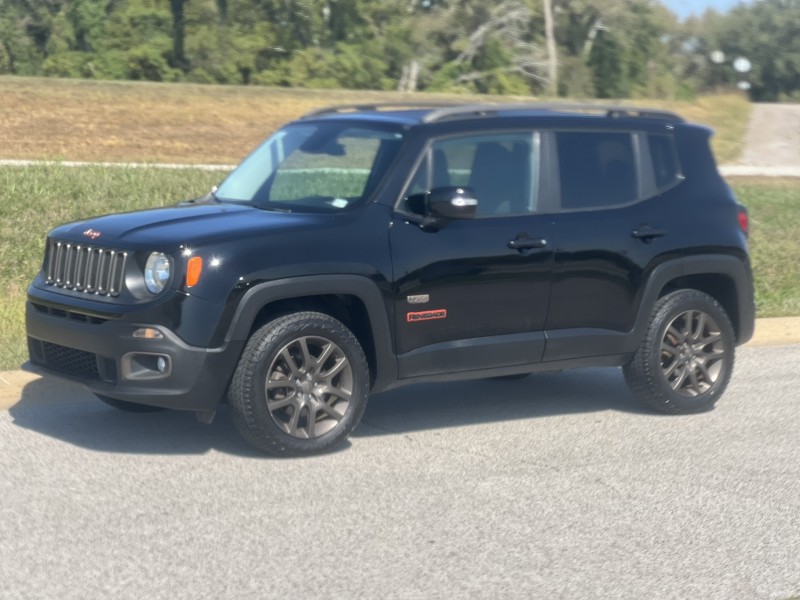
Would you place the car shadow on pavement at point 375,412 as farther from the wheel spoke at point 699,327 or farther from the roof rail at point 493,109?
the roof rail at point 493,109

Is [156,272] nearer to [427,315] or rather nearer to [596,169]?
[427,315]

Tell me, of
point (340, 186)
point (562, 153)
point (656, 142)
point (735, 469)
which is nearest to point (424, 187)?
point (340, 186)

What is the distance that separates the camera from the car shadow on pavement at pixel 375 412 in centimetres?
752

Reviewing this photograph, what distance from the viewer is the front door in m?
7.36

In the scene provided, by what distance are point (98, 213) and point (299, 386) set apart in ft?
31.0

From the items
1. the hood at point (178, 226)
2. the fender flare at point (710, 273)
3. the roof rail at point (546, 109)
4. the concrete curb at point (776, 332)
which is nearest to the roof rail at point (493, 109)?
the roof rail at point (546, 109)

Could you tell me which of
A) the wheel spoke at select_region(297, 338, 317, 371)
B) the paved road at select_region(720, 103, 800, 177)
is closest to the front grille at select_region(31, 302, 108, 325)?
the wheel spoke at select_region(297, 338, 317, 371)

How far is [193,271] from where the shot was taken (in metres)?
6.70

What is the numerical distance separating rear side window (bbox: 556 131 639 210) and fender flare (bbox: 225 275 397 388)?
147 cm

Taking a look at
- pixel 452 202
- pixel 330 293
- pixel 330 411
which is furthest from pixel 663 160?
A: pixel 330 411

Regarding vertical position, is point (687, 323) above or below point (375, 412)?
above

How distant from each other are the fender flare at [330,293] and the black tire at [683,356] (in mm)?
1836

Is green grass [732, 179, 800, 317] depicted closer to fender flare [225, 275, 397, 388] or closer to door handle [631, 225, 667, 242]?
door handle [631, 225, 667, 242]

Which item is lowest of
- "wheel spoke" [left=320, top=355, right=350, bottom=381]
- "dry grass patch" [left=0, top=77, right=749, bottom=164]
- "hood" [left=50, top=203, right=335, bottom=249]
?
"dry grass patch" [left=0, top=77, right=749, bottom=164]
